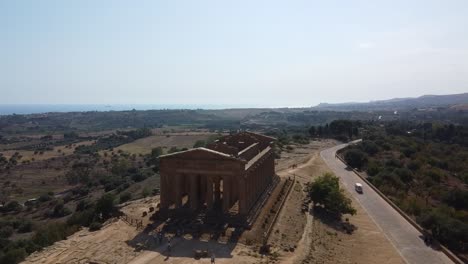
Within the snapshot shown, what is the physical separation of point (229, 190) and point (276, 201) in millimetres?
10704

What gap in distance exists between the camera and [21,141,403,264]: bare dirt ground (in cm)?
3312

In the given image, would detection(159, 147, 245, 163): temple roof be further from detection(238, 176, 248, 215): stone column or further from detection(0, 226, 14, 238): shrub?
Answer: detection(0, 226, 14, 238): shrub

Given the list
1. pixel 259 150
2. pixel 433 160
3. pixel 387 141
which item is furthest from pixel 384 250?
pixel 387 141

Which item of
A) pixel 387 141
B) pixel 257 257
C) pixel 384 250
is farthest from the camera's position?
pixel 387 141

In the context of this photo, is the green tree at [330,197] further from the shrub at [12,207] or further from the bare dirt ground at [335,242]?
the shrub at [12,207]

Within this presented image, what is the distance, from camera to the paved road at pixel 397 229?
37.3 metres

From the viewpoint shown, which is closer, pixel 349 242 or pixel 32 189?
pixel 349 242

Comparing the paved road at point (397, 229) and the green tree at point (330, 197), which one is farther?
the green tree at point (330, 197)

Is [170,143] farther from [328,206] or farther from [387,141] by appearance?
[328,206]

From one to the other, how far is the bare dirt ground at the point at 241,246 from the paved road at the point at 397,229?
108cm

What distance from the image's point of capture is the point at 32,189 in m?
102

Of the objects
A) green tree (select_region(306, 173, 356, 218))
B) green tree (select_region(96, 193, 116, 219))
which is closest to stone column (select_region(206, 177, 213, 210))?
green tree (select_region(96, 193, 116, 219))

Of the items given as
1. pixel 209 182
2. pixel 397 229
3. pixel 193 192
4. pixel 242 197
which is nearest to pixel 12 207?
pixel 193 192

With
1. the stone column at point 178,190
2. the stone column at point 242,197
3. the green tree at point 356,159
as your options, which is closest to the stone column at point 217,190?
the stone column at point 178,190
